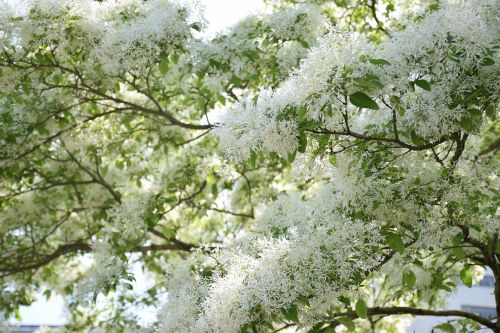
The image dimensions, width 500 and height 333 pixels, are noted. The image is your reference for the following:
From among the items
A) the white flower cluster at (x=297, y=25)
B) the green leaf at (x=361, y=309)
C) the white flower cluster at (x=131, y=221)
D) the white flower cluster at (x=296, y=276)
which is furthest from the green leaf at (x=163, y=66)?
the green leaf at (x=361, y=309)

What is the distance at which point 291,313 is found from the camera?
236 centimetres

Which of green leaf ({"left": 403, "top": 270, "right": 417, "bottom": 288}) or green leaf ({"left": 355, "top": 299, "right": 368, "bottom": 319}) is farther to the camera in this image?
green leaf ({"left": 403, "top": 270, "right": 417, "bottom": 288})

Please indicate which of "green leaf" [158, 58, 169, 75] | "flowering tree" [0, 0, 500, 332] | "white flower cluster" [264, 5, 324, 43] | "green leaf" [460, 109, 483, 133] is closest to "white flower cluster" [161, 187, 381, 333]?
"flowering tree" [0, 0, 500, 332]

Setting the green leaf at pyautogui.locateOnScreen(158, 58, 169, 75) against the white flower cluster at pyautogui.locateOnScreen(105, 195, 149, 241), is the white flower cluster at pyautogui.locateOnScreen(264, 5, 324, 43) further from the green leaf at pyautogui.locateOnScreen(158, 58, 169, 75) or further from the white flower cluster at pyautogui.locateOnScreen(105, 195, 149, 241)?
the white flower cluster at pyautogui.locateOnScreen(105, 195, 149, 241)

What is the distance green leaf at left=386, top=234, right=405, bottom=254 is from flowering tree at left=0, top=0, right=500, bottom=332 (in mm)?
11

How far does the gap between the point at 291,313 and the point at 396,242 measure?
22.8 inches

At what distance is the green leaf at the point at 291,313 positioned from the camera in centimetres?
234

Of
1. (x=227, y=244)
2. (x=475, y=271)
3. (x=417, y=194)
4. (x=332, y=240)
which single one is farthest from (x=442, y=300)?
(x=332, y=240)

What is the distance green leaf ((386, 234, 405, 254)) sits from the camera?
8.47ft

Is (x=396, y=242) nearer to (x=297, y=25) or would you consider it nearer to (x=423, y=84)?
(x=423, y=84)

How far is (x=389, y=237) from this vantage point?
263 cm

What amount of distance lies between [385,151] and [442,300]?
10.4ft

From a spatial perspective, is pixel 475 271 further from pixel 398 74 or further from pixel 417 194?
pixel 398 74

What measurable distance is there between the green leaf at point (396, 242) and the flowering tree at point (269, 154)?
0.4 inches
